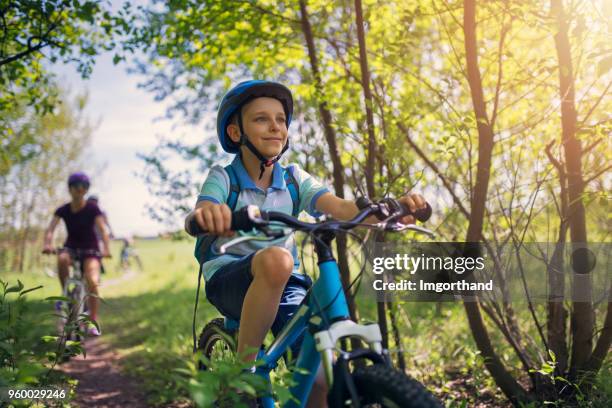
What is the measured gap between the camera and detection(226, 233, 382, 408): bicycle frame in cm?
212

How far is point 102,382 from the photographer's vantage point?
5508 mm

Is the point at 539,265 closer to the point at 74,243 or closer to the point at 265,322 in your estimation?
the point at 265,322

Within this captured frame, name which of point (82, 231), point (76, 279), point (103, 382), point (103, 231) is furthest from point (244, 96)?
point (76, 279)

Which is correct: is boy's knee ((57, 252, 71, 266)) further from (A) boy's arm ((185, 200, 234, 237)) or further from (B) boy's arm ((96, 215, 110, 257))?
(A) boy's arm ((185, 200, 234, 237))

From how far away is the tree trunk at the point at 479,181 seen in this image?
3555 millimetres

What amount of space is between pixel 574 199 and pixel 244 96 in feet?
7.10

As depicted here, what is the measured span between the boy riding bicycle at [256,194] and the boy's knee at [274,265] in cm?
8

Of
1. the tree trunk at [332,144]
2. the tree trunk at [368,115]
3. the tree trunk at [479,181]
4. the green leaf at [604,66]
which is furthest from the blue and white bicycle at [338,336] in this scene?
the tree trunk at [332,144]

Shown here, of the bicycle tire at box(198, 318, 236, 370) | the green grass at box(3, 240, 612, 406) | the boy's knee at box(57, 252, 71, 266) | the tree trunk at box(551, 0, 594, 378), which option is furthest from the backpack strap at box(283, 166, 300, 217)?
the boy's knee at box(57, 252, 71, 266)

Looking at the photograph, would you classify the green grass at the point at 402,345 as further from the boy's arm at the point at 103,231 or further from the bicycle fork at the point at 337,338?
the boy's arm at the point at 103,231

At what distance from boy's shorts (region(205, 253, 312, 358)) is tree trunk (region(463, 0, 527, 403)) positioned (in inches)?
51.1

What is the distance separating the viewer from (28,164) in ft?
63.3

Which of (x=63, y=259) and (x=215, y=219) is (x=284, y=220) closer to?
(x=215, y=219)

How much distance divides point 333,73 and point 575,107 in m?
2.09
